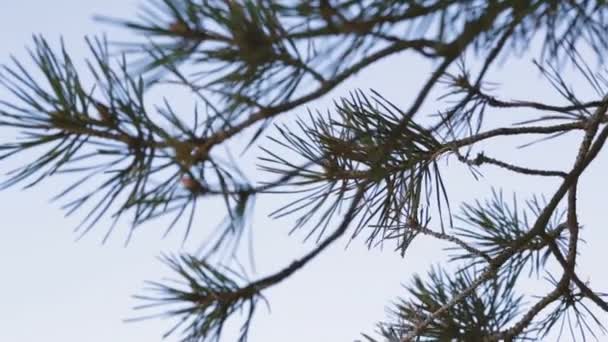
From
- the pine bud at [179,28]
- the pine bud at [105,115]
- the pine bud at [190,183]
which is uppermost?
the pine bud at [179,28]

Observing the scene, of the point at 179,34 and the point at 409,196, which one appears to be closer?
the point at 179,34

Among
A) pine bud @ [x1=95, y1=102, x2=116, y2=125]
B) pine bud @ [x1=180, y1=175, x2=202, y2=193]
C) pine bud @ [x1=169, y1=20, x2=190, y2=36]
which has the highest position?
pine bud @ [x1=169, y1=20, x2=190, y2=36]

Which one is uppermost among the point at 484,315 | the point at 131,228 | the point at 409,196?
the point at 409,196

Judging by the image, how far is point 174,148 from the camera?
0.68 m

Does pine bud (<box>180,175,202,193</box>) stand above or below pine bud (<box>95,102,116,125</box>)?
below

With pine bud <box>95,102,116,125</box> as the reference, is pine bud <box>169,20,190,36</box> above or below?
above

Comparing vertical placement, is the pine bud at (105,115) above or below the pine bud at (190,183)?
above

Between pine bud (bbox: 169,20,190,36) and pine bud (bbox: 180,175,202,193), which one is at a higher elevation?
pine bud (bbox: 169,20,190,36)

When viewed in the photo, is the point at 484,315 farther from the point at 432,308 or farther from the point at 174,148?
the point at 174,148

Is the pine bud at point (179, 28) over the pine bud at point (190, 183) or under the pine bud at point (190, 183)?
over

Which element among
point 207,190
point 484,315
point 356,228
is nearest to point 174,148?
point 207,190

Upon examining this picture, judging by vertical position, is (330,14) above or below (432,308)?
below

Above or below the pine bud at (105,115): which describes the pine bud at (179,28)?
above

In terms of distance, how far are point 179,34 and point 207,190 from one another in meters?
0.12
